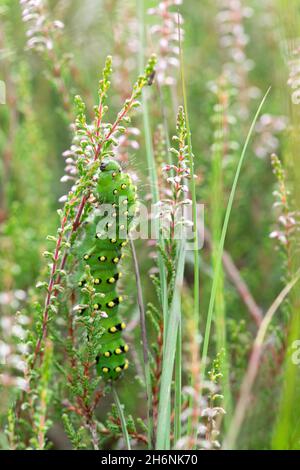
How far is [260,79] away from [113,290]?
241cm

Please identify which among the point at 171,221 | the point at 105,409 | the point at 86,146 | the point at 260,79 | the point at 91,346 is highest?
the point at 260,79

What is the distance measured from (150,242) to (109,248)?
19.7 inches

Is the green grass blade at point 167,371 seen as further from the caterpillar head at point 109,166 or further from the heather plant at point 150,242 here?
the caterpillar head at point 109,166

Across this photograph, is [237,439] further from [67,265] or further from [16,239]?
[16,239]

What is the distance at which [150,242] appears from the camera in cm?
211

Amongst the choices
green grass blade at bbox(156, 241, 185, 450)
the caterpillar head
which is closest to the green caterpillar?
the caterpillar head

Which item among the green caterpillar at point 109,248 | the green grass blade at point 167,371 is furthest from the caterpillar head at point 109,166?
the green grass blade at point 167,371

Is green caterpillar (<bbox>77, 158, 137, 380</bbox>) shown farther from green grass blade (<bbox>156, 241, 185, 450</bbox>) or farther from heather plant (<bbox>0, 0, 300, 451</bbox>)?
green grass blade (<bbox>156, 241, 185, 450</bbox>)

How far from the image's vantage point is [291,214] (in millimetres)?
1796

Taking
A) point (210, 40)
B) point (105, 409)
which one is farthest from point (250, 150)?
point (105, 409)

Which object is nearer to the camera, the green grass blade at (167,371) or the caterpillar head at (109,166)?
the green grass blade at (167,371)

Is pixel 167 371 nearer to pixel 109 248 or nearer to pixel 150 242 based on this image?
pixel 109 248

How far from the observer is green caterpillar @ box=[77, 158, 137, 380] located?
5.12 ft

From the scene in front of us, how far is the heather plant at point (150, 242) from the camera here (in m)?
1.43
